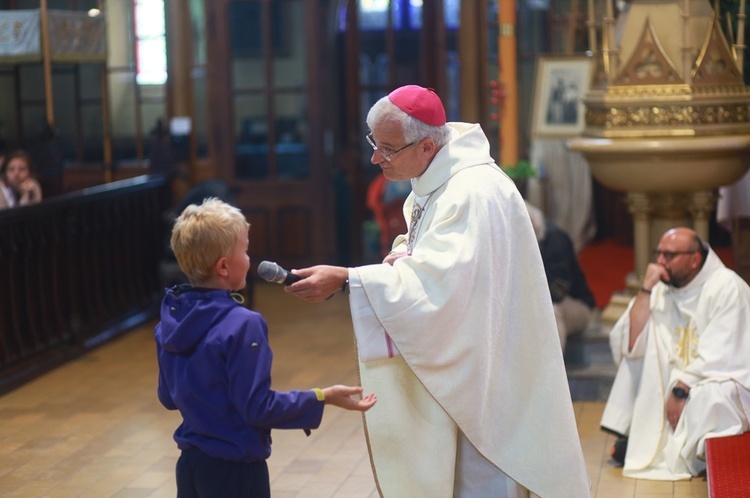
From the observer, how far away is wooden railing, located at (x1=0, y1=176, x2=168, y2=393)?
22.3ft

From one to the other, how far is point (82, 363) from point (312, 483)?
2789mm

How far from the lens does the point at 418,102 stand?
10.4 ft

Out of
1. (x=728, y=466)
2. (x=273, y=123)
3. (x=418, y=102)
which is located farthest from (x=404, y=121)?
(x=273, y=123)

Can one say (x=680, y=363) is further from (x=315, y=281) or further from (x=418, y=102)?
(x=315, y=281)

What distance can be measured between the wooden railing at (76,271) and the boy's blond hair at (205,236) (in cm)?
404

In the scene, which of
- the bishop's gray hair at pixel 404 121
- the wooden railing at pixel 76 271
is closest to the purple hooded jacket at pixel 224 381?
the bishop's gray hair at pixel 404 121

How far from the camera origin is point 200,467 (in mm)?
2824

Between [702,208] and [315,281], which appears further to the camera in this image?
[702,208]

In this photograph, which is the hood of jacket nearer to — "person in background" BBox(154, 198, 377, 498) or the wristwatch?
"person in background" BBox(154, 198, 377, 498)

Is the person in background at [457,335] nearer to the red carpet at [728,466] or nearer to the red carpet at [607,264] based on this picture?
the red carpet at [728,466]

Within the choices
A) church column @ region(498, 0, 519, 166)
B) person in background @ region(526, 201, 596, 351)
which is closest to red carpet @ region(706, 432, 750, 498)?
person in background @ region(526, 201, 596, 351)

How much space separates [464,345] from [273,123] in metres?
6.79

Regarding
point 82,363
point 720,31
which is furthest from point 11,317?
point 720,31

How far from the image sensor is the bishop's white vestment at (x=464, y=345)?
3090mm
